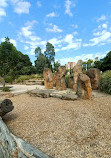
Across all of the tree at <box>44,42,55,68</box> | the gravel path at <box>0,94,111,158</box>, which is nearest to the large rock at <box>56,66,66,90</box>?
the gravel path at <box>0,94,111,158</box>

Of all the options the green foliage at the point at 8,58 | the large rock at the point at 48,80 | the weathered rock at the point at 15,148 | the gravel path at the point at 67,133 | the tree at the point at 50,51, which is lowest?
the gravel path at the point at 67,133

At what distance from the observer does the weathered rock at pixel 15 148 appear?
1015mm

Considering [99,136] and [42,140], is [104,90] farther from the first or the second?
[42,140]

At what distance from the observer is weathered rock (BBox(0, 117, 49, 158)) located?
3.33 feet

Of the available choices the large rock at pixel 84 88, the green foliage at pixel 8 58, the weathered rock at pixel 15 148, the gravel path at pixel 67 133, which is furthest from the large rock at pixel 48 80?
the weathered rock at pixel 15 148

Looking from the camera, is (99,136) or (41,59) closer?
(99,136)

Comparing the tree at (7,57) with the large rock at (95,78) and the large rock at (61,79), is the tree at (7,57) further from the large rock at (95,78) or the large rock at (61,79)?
the large rock at (95,78)

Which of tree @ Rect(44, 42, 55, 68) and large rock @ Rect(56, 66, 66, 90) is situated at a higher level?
tree @ Rect(44, 42, 55, 68)

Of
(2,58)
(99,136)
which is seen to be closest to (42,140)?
(99,136)

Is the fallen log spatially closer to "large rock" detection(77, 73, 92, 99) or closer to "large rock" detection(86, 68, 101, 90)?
"large rock" detection(77, 73, 92, 99)

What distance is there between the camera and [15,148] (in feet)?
3.59

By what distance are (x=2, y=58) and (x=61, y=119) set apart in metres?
6.81

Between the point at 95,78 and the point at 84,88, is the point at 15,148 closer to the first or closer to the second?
the point at 84,88

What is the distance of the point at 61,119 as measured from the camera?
8.19 ft
